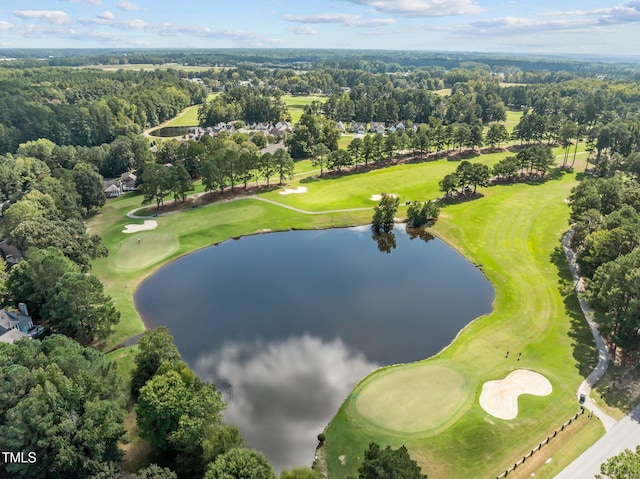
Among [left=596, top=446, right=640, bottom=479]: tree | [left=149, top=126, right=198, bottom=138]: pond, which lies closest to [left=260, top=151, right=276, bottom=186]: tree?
[left=149, top=126, right=198, bottom=138]: pond

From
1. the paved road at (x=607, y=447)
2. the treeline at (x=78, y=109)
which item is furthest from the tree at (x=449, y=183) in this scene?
the treeline at (x=78, y=109)

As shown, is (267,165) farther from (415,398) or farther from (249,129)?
(415,398)

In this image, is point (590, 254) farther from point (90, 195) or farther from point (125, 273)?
point (90, 195)

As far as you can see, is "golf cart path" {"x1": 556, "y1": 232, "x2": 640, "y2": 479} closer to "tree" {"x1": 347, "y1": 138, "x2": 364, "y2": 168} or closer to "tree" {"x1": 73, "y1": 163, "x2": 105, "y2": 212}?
"tree" {"x1": 347, "y1": 138, "x2": 364, "y2": 168}

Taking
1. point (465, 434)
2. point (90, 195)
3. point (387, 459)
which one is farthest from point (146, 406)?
point (90, 195)

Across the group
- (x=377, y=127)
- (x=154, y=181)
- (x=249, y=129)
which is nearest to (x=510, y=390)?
(x=154, y=181)

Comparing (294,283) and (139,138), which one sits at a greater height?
(139,138)
